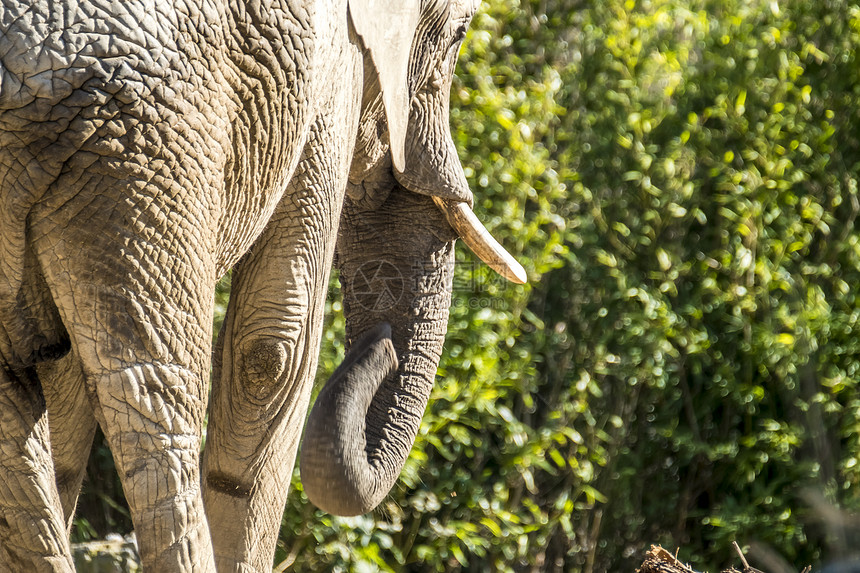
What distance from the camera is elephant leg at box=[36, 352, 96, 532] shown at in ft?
5.57

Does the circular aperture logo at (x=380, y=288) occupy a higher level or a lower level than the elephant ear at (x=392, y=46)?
lower

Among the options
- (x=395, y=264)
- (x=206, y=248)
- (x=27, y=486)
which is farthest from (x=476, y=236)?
(x=27, y=486)

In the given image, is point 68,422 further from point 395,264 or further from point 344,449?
point 395,264

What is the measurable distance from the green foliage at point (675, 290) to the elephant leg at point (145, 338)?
1.86 m

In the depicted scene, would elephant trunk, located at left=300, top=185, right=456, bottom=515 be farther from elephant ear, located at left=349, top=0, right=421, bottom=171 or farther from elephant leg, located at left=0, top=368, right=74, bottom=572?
elephant leg, located at left=0, top=368, right=74, bottom=572

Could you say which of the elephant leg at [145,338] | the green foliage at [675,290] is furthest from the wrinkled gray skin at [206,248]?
the green foliage at [675,290]

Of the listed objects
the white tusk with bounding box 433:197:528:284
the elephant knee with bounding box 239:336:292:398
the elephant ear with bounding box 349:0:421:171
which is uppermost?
the elephant ear with bounding box 349:0:421:171

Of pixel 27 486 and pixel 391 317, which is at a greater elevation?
pixel 391 317

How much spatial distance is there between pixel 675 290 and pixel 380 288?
5.49 feet

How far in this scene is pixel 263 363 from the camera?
1.74 m

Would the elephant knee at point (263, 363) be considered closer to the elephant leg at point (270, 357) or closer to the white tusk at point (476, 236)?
the elephant leg at point (270, 357)

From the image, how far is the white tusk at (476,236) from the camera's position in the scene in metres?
2.10

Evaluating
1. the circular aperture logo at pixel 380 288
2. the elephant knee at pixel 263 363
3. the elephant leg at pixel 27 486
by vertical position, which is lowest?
the elephant leg at pixel 27 486

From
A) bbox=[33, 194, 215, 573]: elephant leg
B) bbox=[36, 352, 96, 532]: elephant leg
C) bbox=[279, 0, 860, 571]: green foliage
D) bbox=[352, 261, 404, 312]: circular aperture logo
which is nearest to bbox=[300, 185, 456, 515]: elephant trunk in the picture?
bbox=[352, 261, 404, 312]: circular aperture logo
